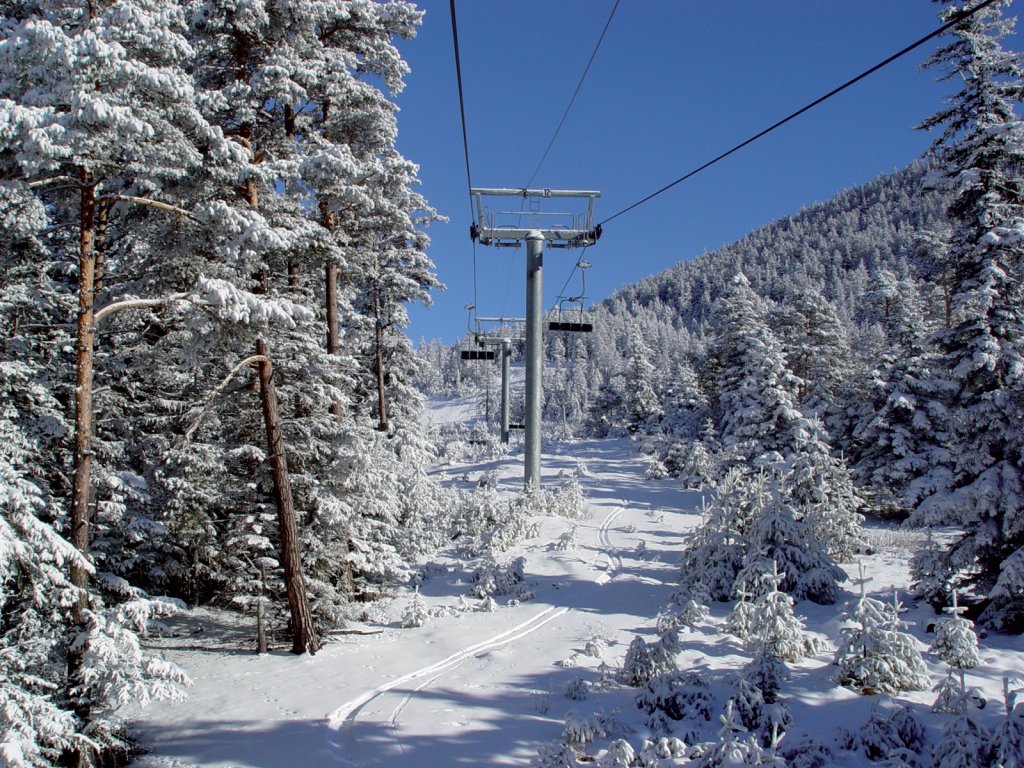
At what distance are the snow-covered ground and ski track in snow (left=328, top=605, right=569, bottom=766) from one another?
0.03 meters

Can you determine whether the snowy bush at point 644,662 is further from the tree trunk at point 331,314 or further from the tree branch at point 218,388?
the tree trunk at point 331,314

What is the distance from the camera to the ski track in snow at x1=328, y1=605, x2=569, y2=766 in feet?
24.8

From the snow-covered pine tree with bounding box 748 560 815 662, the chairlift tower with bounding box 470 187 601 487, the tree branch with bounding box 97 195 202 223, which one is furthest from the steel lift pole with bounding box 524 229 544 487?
the tree branch with bounding box 97 195 202 223

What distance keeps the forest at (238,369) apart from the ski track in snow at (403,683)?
2149 mm

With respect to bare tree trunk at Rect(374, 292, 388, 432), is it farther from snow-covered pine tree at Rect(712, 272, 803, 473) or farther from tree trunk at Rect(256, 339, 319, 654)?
snow-covered pine tree at Rect(712, 272, 803, 473)

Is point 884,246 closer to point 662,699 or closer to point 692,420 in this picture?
point 692,420

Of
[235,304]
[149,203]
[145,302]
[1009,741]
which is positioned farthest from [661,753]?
[149,203]

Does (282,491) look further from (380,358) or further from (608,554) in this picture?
(380,358)

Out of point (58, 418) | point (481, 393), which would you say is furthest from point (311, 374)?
point (481, 393)

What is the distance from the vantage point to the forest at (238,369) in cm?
718

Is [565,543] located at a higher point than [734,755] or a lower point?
lower

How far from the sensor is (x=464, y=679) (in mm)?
9562

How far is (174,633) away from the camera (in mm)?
12828

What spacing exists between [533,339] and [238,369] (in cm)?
1414
